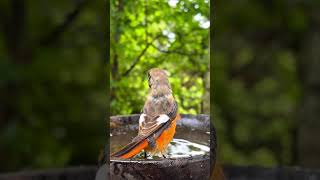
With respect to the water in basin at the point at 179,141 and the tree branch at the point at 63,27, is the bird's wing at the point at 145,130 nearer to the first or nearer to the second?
the water in basin at the point at 179,141

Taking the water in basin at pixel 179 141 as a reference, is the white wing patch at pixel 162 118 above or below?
above

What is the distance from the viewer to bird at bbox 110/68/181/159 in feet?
4.08

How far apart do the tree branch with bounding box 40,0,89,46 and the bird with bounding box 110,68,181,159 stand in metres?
0.36

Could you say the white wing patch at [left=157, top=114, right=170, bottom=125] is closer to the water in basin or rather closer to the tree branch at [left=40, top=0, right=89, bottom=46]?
the water in basin

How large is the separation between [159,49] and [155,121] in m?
0.15

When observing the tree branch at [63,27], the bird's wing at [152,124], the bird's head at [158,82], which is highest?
the tree branch at [63,27]

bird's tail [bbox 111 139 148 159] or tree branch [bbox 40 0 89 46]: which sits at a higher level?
tree branch [bbox 40 0 89 46]

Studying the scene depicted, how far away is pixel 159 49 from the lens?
1.26 metres

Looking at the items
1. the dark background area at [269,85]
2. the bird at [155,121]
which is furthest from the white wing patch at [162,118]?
the dark background area at [269,85]

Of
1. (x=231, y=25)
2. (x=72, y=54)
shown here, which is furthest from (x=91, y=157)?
(x=231, y=25)

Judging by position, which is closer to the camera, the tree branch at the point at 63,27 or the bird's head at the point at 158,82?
the bird's head at the point at 158,82

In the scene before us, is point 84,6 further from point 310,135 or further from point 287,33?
point 310,135

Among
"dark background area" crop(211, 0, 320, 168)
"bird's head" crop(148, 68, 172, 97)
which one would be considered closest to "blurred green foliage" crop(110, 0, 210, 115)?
"bird's head" crop(148, 68, 172, 97)

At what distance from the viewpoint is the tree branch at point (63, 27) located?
153cm
